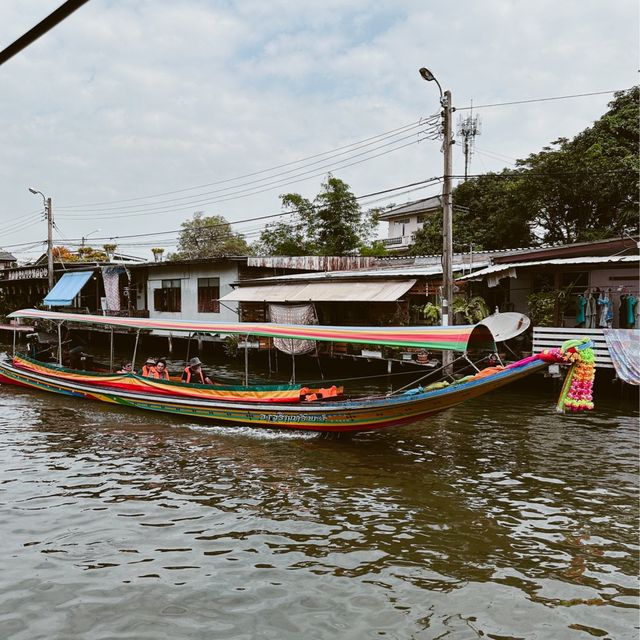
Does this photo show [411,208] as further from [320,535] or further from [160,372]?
[320,535]

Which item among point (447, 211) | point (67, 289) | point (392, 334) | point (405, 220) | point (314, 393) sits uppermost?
point (405, 220)

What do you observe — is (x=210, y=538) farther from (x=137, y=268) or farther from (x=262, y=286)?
(x=137, y=268)

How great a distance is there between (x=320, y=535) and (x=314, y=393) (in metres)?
4.80

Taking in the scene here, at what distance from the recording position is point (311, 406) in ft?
37.4

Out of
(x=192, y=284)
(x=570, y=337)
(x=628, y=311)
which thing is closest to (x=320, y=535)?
(x=570, y=337)

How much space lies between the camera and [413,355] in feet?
59.7

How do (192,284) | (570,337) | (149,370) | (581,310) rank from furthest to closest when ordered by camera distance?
(192,284) < (581,310) < (570,337) < (149,370)

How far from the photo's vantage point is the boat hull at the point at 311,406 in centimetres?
973

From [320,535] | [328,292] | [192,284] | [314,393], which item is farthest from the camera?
[192,284]

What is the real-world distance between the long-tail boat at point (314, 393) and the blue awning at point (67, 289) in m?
16.8

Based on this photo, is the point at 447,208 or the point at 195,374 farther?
the point at 447,208

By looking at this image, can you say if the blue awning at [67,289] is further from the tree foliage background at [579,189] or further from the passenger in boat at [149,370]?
the tree foliage background at [579,189]

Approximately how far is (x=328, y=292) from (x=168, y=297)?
12316 millimetres

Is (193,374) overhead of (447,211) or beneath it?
beneath
